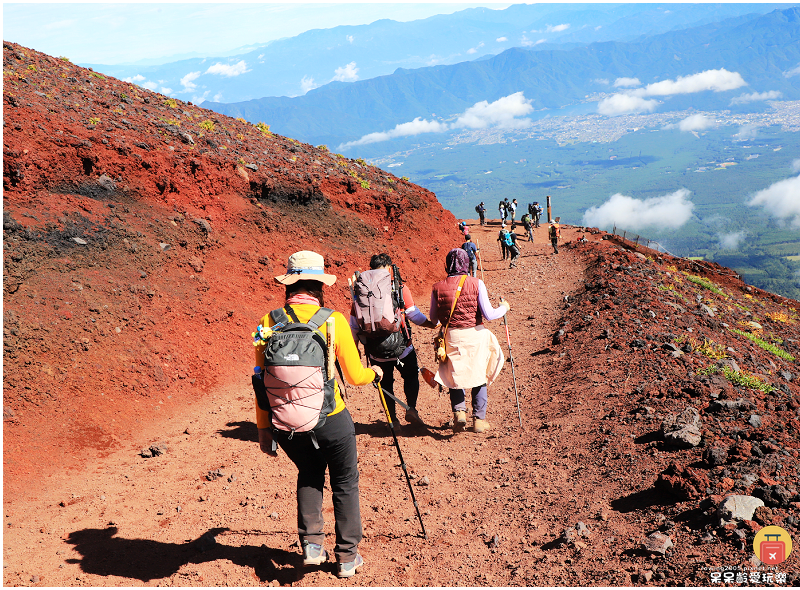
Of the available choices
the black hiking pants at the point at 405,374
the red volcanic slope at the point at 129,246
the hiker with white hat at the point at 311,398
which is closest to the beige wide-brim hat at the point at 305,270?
the hiker with white hat at the point at 311,398

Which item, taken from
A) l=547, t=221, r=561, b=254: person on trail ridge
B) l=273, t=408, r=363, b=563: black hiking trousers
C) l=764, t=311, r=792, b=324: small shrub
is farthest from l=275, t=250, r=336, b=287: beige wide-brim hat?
l=764, t=311, r=792, b=324: small shrub

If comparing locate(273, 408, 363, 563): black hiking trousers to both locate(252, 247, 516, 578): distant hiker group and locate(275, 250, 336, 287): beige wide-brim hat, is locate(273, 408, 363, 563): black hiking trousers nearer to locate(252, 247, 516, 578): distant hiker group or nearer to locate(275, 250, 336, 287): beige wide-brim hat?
locate(252, 247, 516, 578): distant hiker group

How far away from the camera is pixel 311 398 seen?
3.63 meters

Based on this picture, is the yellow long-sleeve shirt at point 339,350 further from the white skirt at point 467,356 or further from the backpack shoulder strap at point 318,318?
the white skirt at point 467,356

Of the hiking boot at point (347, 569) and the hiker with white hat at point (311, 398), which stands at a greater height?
the hiker with white hat at point (311, 398)

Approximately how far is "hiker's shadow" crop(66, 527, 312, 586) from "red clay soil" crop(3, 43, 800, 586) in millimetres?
25

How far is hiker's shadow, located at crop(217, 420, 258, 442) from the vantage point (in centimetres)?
731

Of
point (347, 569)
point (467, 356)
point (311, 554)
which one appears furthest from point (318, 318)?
point (467, 356)

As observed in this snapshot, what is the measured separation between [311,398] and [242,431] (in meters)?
4.47

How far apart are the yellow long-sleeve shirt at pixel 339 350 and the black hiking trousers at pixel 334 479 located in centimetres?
20

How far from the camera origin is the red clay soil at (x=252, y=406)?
4.34m

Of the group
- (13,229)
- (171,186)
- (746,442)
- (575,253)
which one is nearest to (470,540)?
(746,442)

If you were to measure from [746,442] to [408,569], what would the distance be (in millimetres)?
3446

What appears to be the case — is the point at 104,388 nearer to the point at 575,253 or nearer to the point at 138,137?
the point at 138,137
